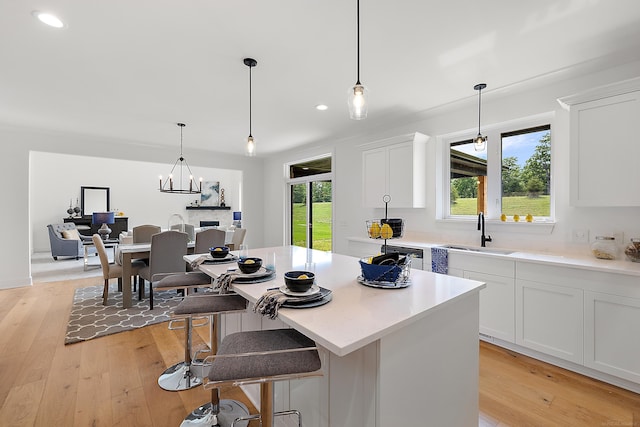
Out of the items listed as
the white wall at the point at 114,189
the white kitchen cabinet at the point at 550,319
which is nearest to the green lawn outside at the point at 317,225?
the white wall at the point at 114,189

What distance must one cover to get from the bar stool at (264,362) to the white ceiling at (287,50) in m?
1.88

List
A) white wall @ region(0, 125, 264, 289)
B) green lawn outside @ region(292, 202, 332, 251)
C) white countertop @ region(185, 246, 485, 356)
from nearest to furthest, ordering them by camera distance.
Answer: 1. white countertop @ region(185, 246, 485, 356)
2. white wall @ region(0, 125, 264, 289)
3. green lawn outside @ region(292, 202, 332, 251)

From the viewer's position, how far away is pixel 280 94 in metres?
3.17

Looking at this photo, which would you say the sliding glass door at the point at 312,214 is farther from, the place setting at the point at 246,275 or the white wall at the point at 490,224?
the place setting at the point at 246,275

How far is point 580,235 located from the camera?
262 centimetres

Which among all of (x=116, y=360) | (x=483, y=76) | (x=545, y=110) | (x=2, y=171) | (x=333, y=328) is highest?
(x=483, y=76)

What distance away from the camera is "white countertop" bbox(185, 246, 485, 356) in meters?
0.95

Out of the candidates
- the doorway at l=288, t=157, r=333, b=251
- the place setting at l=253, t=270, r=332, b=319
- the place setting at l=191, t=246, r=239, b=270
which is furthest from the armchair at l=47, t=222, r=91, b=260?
the place setting at l=253, t=270, r=332, b=319

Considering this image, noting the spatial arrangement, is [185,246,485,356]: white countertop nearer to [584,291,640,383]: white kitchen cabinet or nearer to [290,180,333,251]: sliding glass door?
[584,291,640,383]: white kitchen cabinet

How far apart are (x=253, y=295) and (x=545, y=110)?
3.19m

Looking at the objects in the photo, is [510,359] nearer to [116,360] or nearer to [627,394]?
[627,394]

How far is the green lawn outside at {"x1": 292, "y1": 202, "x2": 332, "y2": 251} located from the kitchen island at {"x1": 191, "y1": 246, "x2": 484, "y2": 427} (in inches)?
154

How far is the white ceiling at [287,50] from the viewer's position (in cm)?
182

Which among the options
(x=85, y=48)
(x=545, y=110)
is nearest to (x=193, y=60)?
(x=85, y=48)
